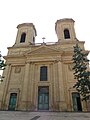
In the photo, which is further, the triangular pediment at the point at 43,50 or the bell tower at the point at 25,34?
the bell tower at the point at 25,34

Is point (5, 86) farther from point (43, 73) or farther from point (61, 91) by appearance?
point (61, 91)

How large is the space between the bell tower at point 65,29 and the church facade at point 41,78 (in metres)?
0.16

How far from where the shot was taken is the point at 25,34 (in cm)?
2638

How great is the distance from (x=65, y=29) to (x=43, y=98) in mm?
A: 12964

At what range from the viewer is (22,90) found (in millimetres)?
18828

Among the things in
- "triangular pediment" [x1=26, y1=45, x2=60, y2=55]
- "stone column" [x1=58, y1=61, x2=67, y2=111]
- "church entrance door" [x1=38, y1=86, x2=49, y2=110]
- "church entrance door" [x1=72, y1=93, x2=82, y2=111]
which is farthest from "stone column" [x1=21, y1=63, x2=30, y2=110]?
"church entrance door" [x1=72, y1=93, x2=82, y2=111]

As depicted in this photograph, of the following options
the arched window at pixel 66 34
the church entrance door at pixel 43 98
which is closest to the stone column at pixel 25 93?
the church entrance door at pixel 43 98

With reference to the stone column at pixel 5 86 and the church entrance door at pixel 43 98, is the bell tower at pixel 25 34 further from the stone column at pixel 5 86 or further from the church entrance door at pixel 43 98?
the church entrance door at pixel 43 98

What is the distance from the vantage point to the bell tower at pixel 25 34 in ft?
82.0

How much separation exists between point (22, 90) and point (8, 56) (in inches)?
248

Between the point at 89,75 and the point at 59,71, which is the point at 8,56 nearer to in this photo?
the point at 59,71


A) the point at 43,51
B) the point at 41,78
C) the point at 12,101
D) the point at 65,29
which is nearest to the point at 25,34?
the point at 43,51

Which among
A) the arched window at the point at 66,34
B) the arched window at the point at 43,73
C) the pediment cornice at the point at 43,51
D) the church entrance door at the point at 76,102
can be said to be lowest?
the church entrance door at the point at 76,102

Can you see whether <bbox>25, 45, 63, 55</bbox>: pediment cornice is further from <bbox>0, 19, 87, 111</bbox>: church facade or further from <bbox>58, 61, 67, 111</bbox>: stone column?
<bbox>58, 61, 67, 111</bbox>: stone column
